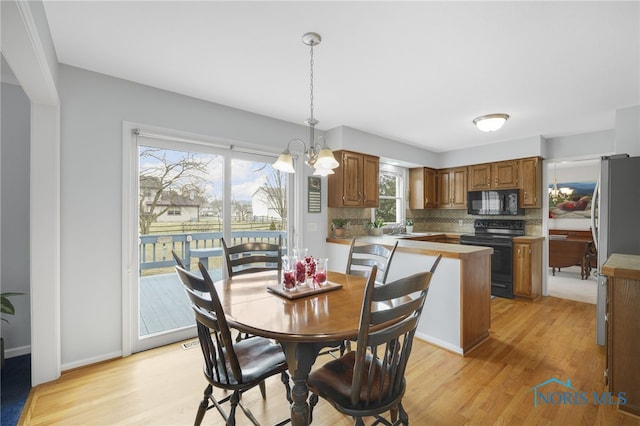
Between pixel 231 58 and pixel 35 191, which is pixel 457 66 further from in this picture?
pixel 35 191

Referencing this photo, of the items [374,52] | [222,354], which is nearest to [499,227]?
[374,52]

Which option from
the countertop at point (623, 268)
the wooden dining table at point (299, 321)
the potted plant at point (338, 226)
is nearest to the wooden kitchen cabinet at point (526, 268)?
the countertop at point (623, 268)

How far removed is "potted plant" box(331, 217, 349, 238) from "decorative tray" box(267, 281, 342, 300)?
2.19m

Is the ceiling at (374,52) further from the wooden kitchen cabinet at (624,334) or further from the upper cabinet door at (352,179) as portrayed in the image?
the wooden kitchen cabinet at (624,334)

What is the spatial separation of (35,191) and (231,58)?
5.70 ft

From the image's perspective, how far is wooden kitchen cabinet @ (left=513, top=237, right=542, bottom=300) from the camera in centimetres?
421

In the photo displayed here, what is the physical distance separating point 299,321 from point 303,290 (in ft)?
1.55

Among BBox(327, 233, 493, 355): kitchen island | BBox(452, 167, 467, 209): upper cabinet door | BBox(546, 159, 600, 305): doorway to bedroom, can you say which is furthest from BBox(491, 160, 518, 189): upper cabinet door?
BBox(327, 233, 493, 355): kitchen island

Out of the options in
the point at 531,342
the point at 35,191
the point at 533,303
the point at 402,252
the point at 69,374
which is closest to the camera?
the point at 35,191

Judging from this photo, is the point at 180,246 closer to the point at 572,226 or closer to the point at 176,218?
the point at 176,218

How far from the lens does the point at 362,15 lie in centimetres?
176

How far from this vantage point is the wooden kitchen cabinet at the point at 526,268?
4207mm

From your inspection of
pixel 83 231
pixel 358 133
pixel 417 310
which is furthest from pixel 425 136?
pixel 83 231

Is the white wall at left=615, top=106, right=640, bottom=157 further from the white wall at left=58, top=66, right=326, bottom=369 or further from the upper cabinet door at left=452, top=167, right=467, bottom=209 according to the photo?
the white wall at left=58, top=66, right=326, bottom=369
